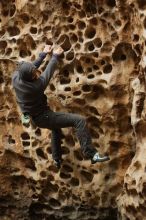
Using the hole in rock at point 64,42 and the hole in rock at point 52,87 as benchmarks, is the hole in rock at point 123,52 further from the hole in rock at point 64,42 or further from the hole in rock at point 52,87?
the hole in rock at point 52,87

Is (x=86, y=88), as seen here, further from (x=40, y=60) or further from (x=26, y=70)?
(x=26, y=70)

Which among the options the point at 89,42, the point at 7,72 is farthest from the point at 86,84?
the point at 7,72

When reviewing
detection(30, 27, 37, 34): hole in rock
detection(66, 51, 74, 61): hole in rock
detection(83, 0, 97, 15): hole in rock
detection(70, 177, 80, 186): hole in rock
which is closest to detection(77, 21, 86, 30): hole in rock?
detection(83, 0, 97, 15): hole in rock

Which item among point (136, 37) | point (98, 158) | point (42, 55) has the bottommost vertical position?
point (98, 158)

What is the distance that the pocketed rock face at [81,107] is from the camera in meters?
5.99

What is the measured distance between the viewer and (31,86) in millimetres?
5828

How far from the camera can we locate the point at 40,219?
710 centimetres

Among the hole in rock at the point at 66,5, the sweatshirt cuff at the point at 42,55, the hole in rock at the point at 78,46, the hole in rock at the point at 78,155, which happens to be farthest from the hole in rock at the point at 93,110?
the hole in rock at the point at 66,5

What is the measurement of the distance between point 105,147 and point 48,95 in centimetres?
82

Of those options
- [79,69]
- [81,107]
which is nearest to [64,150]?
[81,107]

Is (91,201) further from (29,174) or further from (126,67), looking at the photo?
(126,67)

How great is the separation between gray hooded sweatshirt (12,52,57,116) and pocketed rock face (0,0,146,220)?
16.2 inches

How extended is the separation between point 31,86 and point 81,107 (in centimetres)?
76

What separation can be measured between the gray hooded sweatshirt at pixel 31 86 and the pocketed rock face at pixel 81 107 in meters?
0.41
